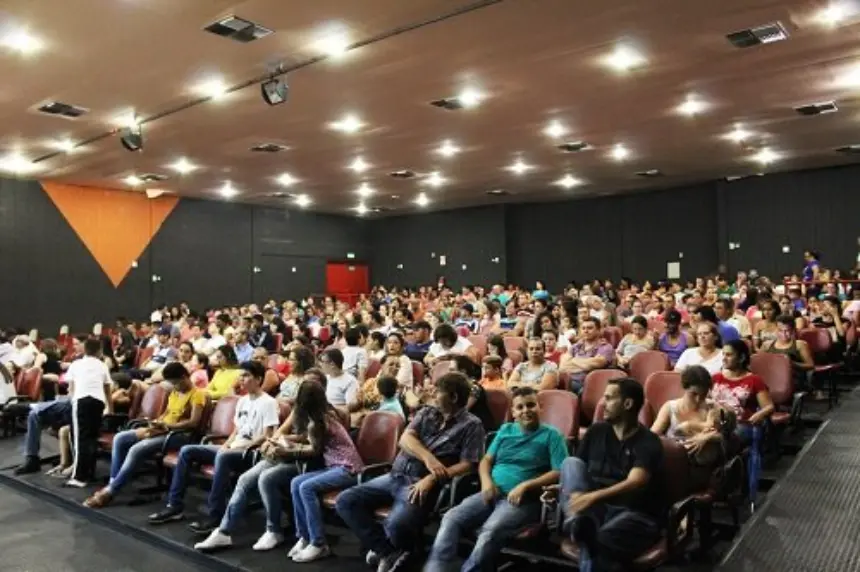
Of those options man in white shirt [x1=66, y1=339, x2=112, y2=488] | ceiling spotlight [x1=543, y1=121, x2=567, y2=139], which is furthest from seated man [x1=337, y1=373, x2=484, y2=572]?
ceiling spotlight [x1=543, y1=121, x2=567, y2=139]

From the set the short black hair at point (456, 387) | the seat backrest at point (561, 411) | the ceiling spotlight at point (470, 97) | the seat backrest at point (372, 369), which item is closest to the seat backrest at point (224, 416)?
the seat backrest at point (372, 369)

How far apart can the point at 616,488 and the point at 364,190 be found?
1285 centimetres

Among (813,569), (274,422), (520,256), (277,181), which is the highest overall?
(277,181)

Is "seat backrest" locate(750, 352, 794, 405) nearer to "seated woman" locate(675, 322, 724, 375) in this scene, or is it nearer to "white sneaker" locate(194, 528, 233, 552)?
"seated woman" locate(675, 322, 724, 375)

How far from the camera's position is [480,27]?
6.26 metres

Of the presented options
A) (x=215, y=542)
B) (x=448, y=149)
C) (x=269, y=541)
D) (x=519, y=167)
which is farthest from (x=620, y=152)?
(x=215, y=542)

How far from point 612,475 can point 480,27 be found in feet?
14.7

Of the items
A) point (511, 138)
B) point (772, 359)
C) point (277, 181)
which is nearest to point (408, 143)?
point (511, 138)

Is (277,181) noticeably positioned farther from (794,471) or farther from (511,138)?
(794,471)

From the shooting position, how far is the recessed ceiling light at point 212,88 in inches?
303

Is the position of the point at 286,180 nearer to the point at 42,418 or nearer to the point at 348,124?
the point at 348,124

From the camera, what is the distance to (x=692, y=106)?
29.2ft

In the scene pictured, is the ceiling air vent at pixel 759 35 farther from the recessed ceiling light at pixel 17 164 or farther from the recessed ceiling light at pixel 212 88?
the recessed ceiling light at pixel 17 164

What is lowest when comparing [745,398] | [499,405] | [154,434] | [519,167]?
[154,434]
